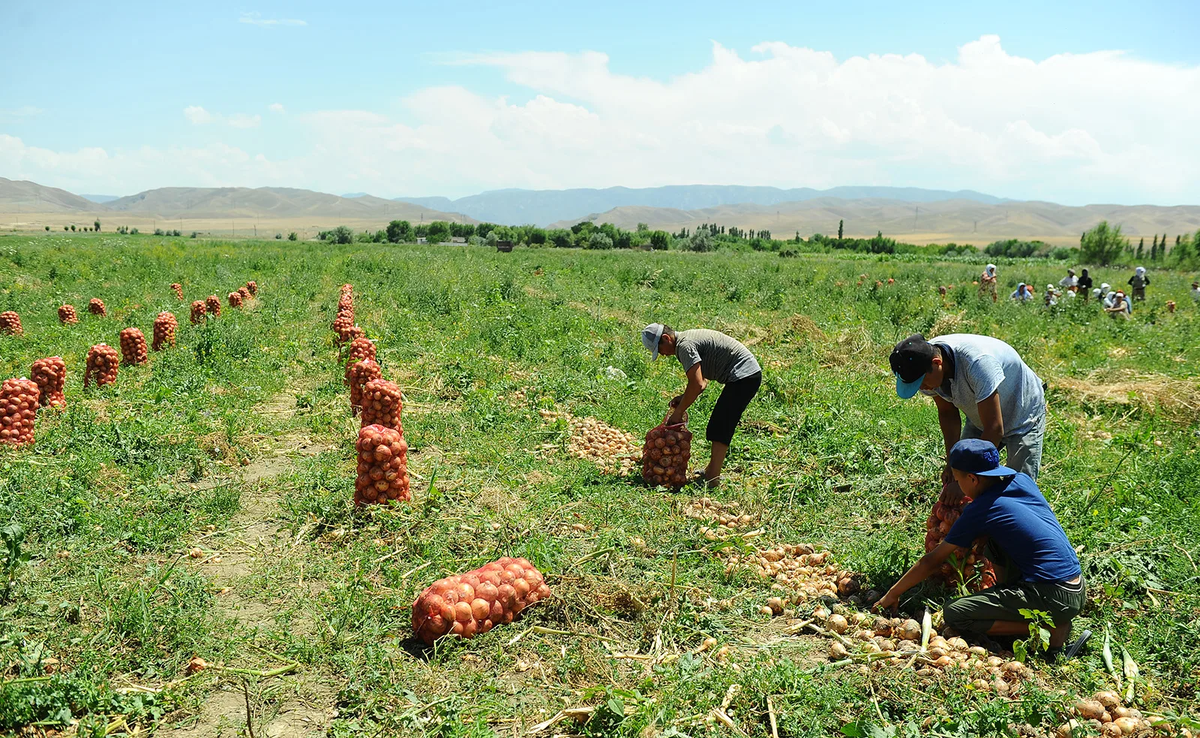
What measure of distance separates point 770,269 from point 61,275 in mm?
21534

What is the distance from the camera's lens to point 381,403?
629cm

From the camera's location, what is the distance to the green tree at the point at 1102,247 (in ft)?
183

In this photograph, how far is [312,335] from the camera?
12.1m

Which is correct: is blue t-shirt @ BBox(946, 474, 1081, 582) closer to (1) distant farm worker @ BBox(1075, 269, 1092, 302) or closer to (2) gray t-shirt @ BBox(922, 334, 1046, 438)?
(2) gray t-shirt @ BBox(922, 334, 1046, 438)

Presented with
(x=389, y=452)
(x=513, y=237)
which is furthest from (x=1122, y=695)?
(x=513, y=237)

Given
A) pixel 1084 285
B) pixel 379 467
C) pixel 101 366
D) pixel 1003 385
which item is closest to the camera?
pixel 1003 385

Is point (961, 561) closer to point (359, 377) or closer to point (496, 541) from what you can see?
point (496, 541)

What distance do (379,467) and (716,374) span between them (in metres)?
2.80

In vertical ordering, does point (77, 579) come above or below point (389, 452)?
below

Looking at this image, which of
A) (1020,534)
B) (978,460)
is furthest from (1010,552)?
(978,460)

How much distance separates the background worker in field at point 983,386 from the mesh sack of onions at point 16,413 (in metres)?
6.86

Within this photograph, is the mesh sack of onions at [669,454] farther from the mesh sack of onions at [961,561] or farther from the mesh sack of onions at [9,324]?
the mesh sack of onions at [9,324]

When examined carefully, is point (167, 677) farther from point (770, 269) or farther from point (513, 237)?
point (513, 237)

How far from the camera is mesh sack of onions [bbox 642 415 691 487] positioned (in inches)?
239
